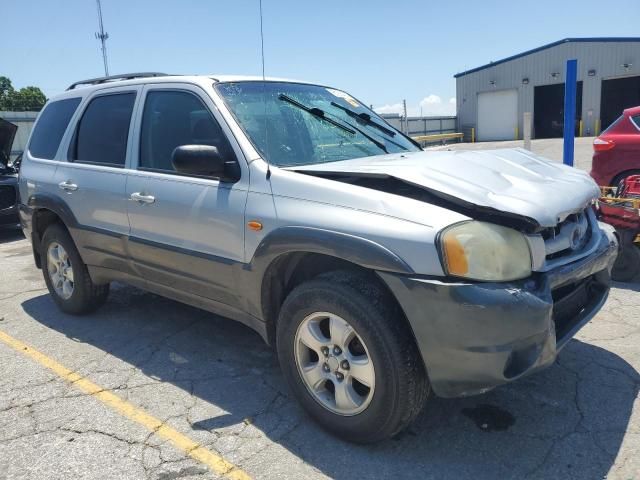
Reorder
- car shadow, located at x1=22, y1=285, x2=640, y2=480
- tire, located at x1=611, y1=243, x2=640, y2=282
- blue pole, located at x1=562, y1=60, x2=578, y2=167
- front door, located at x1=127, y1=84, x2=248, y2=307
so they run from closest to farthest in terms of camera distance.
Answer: car shadow, located at x1=22, y1=285, x2=640, y2=480 → front door, located at x1=127, y1=84, x2=248, y2=307 → tire, located at x1=611, y1=243, x2=640, y2=282 → blue pole, located at x1=562, y1=60, x2=578, y2=167

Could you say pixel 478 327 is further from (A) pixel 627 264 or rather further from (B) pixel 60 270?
(B) pixel 60 270

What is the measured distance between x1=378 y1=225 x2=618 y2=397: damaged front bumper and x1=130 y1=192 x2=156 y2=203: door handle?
1.85m

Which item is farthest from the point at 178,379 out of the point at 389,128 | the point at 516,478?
the point at 389,128

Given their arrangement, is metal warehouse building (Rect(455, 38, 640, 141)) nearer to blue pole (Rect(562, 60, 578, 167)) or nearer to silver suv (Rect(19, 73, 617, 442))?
blue pole (Rect(562, 60, 578, 167))

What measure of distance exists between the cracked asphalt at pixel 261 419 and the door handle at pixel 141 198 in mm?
1142

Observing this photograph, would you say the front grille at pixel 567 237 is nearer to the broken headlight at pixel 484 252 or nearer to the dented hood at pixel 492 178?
the dented hood at pixel 492 178

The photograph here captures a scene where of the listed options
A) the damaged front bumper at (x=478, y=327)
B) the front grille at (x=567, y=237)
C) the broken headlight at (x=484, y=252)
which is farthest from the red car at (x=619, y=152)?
the broken headlight at (x=484, y=252)

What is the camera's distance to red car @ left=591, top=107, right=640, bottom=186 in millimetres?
7074

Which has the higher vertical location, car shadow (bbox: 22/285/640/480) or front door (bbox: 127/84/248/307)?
front door (bbox: 127/84/248/307)

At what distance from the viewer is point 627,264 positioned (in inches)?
196

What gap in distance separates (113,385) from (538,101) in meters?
39.1

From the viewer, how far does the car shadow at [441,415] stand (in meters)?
2.55

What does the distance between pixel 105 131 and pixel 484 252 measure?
3.16 meters

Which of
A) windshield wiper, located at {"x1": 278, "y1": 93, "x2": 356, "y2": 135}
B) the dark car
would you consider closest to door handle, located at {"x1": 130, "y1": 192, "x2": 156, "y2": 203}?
windshield wiper, located at {"x1": 278, "y1": 93, "x2": 356, "y2": 135}
